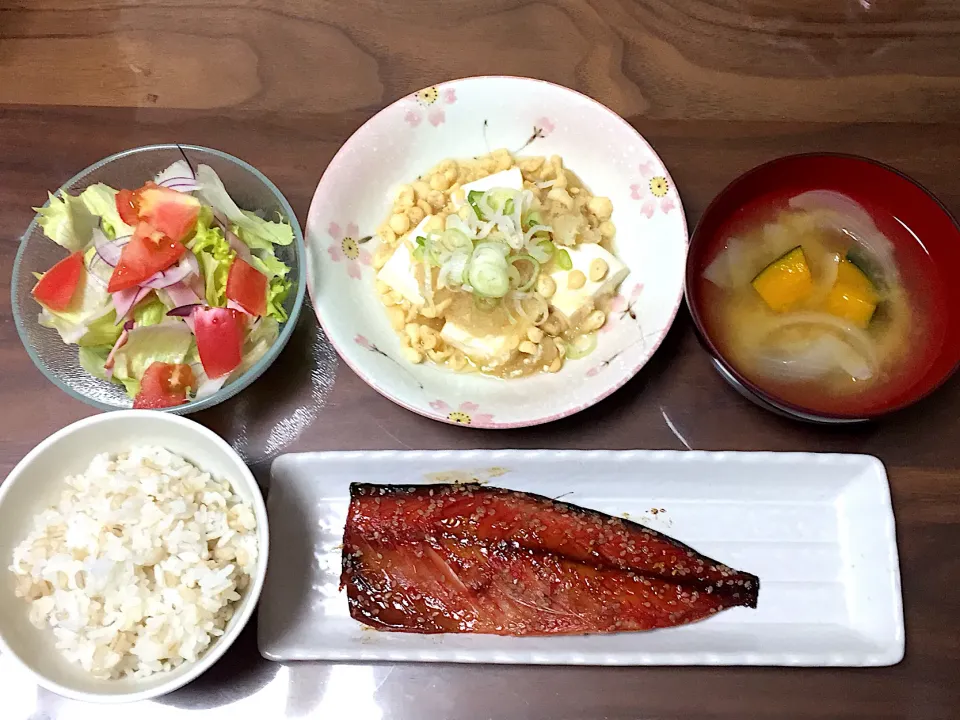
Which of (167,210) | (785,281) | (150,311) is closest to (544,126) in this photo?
(785,281)

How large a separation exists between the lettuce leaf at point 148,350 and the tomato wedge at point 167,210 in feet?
0.70

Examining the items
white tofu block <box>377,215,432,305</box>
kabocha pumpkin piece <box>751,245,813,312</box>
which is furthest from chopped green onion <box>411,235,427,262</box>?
kabocha pumpkin piece <box>751,245,813,312</box>

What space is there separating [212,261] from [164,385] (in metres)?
0.31

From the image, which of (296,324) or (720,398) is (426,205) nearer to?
(296,324)

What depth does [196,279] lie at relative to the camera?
5.40 ft

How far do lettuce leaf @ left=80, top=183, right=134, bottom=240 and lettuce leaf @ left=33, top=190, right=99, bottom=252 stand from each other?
0.07 ft

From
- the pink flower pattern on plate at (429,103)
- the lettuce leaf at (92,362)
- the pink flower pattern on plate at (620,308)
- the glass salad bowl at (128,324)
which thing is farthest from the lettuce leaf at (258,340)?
the pink flower pattern on plate at (620,308)

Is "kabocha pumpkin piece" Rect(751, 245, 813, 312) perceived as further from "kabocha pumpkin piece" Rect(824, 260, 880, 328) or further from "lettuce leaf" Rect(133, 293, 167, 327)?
"lettuce leaf" Rect(133, 293, 167, 327)

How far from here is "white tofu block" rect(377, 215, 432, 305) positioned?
1.72 meters

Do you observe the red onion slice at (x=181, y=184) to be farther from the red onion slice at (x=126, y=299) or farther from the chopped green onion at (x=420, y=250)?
the chopped green onion at (x=420, y=250)

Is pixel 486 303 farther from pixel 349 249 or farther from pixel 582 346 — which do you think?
pixel 349 249

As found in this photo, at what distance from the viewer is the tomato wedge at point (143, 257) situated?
1586 mm

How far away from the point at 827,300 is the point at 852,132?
61cm

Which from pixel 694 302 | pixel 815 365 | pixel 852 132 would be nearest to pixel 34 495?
pixel 694 302
